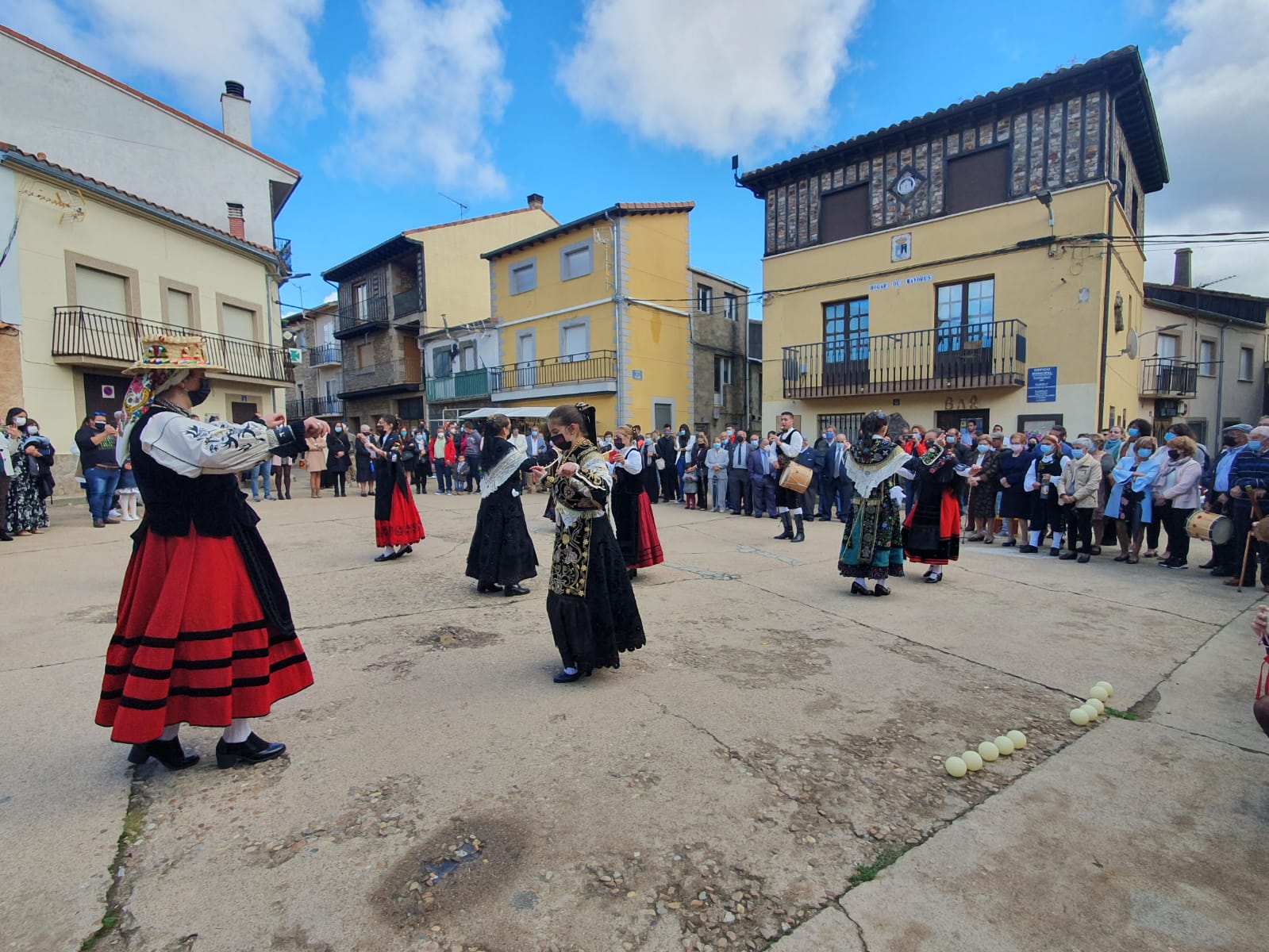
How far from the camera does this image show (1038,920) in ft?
7.03

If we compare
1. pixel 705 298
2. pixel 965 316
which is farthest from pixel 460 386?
pixel 965 316

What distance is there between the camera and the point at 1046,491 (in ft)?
28.6

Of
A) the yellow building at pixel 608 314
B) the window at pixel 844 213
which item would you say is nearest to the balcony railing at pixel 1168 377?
the window at pixel 844 213

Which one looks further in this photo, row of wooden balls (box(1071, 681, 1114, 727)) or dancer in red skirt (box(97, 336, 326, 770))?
row of wooden balls (box(1071, 681, 1114, 727))

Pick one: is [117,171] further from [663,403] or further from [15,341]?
[663,403]

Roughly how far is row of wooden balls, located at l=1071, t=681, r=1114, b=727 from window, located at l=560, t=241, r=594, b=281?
21.8 meters

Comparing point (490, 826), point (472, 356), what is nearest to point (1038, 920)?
point (490, 826)

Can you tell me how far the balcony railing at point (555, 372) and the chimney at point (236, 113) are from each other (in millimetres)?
11669

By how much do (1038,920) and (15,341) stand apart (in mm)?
20612

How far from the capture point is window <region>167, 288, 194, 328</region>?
18.5 metres

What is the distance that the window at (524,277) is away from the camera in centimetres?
2567

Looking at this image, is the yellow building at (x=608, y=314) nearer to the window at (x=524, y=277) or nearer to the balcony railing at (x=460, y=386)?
the window at (x=524, y=277)

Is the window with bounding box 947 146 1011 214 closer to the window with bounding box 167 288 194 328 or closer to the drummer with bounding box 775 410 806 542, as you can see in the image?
the drummer with bounding box 775 410 806 542

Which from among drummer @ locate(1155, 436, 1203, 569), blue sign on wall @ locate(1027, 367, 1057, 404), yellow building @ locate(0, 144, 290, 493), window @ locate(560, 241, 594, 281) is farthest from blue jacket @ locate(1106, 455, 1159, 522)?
yellow building @ locate(0, 144, 290, 493)
